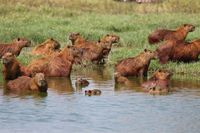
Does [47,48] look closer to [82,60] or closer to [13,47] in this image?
[13,47]

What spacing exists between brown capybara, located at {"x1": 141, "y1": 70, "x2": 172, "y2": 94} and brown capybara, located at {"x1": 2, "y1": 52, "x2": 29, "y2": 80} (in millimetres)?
2751

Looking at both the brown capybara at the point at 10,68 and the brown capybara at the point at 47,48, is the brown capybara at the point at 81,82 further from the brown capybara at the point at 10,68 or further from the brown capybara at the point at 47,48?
the brown capybara at the point at 47,48

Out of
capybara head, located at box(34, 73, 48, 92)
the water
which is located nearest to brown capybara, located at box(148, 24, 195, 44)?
the water

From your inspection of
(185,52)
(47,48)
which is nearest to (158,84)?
(185,52)

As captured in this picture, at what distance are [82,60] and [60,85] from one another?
11.1 ft

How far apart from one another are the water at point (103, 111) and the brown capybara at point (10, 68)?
2.83 feet

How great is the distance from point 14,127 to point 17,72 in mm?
4704

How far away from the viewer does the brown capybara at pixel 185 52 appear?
18.5 m

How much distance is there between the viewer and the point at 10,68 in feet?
52.4

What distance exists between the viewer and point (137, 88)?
620 inches

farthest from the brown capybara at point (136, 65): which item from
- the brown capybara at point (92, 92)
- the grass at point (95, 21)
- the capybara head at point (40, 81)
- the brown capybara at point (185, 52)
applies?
the capybara head at point (40, 81)

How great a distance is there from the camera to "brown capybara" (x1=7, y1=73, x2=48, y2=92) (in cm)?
1447

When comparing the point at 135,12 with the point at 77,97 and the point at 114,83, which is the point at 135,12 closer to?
the point at 114,83

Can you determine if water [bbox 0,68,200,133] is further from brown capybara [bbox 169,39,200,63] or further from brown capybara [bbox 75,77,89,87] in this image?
brown capybara [bbox 169,39,200,63]
